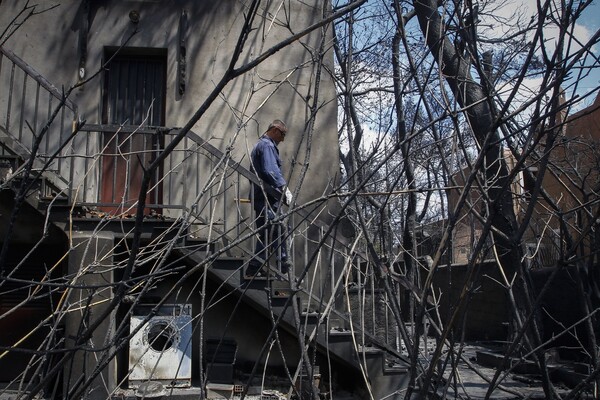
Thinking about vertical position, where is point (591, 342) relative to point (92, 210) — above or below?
below

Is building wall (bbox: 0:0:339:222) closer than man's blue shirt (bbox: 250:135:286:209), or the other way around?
man's blue shirt (bbox: 250:135:286:209)

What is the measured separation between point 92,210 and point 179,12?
3380 millimetres

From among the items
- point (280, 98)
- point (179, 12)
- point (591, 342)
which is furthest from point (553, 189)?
point (591, 342)

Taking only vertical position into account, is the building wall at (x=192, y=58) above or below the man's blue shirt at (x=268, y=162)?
above

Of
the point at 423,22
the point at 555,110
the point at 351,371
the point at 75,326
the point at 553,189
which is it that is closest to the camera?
the point at 555,110

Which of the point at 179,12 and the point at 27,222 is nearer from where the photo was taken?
the point at 27,222

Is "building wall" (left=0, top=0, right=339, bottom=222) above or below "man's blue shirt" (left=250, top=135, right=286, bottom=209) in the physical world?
above

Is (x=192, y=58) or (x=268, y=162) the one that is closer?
(x=268, y=162)

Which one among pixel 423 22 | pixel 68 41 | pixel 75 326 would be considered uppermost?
pixel 68 41

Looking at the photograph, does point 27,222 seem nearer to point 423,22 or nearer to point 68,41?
point 68,41

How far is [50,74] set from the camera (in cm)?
862

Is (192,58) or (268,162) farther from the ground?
(192,58)

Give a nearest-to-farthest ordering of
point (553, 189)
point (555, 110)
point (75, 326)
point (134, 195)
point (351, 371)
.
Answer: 1. point (555, 110)
2. point (75, 326)
3. point (351, 371)
4. point (134, 195)
5. point (553, 189)

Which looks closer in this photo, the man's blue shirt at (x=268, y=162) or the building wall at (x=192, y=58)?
the man's blue shirt at (x=268, y=162)
